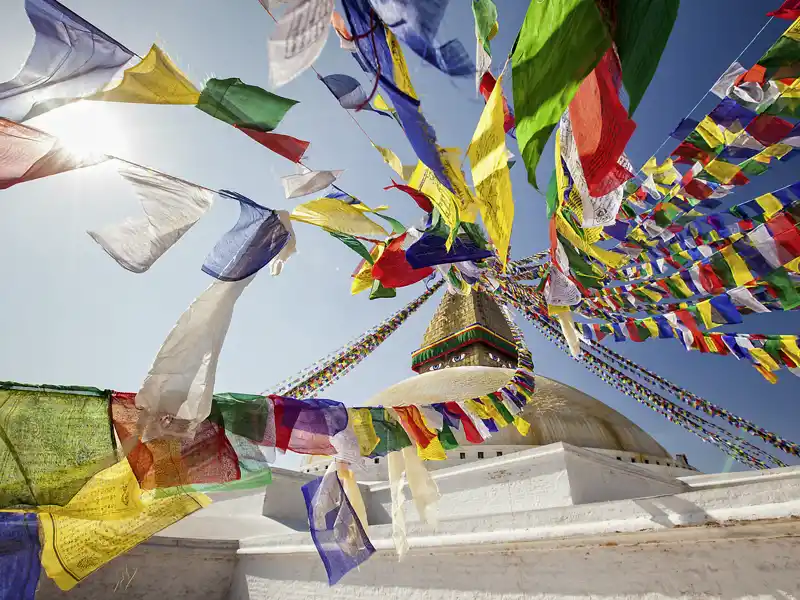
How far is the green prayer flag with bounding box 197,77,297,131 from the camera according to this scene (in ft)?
5.84

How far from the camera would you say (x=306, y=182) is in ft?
7.90

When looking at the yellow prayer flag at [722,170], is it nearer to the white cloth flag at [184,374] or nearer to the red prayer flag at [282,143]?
the red prayer flag at [282,143]

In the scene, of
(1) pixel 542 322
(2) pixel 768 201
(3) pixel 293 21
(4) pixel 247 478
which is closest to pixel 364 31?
(3) pixel 293 21

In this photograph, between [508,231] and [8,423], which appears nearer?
[508,231]

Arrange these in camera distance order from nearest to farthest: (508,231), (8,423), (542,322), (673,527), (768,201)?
(508,231) → (8,423) → (673,527) → (768,201) → (542,322)

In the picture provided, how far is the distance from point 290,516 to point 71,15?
5.88 metres

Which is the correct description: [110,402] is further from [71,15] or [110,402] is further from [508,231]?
[508,231]

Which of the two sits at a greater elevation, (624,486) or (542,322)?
(542,322)

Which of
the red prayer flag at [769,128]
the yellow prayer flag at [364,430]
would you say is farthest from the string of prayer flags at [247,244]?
the red prayer flag at [769,128]

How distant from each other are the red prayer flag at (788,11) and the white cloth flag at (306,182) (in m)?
2.60

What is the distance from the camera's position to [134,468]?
191cm

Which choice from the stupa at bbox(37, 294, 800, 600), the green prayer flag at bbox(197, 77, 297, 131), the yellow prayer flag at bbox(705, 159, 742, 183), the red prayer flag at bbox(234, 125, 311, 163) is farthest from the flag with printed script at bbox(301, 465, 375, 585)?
the yellow prayer flag at bbox(705, 159, 742, 183)

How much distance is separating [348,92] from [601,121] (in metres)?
1.34

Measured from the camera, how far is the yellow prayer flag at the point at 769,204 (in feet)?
10.2
